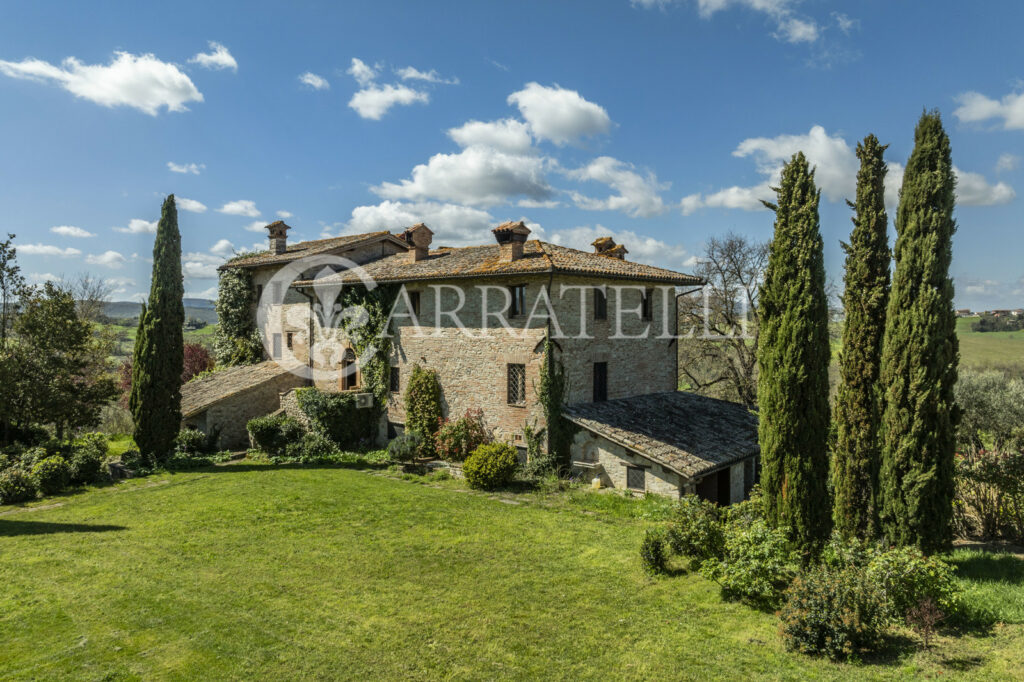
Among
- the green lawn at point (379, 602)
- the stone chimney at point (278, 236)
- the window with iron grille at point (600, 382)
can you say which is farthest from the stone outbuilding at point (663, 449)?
the stone chimney at point (278, 236)

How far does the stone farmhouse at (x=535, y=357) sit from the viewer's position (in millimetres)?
17625

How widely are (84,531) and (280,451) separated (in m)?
9.57

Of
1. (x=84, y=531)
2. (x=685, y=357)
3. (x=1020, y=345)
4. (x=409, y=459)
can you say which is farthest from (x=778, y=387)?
(x=1020, y=345)

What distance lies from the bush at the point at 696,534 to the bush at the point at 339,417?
1571 centimetres

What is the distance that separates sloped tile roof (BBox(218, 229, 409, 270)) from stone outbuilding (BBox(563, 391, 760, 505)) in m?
14.9

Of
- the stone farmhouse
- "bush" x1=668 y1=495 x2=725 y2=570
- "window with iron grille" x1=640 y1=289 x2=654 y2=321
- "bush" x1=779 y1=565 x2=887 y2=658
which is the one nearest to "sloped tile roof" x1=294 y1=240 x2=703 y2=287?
the stone farmhouse

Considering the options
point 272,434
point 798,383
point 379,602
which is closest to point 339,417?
point 272,434

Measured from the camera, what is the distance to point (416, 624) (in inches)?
327

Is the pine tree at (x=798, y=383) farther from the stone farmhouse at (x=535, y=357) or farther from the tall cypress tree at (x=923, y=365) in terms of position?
the stone farmhouse at (x=535, y=357)

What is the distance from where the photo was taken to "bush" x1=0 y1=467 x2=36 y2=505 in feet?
52.3

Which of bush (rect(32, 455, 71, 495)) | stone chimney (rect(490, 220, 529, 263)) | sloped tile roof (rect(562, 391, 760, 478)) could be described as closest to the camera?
sloped tile roof (rect(562, 391, 760, 478))

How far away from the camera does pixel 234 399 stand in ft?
80.1

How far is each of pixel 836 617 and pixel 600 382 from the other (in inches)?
519

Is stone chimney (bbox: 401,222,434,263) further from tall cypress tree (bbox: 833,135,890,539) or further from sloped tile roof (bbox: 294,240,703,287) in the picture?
tall cypress tree (bbox: 833,135,890,539)
